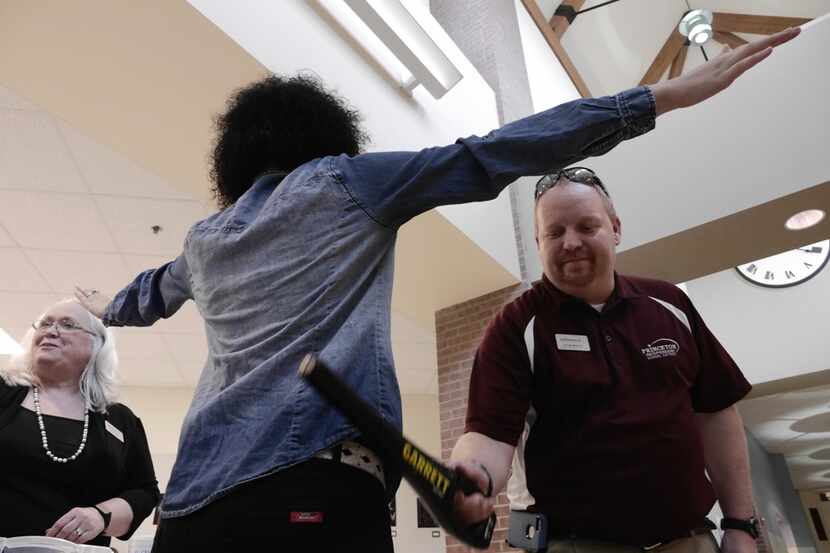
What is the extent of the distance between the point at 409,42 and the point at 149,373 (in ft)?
18.0

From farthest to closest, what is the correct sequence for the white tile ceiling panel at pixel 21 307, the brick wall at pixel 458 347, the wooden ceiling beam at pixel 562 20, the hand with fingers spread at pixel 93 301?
the wooden ceiling beam at pixel 562 20 → the white tile ceiling panel at pixel 21 307 → the brick wall at pixel 458 347 → the hand with fingers spread at pixel 93 301

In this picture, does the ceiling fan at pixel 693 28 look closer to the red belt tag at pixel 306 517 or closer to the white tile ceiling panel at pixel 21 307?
the white tile ceiling panel at pixel 21 307

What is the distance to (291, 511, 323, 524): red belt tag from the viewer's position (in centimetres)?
73

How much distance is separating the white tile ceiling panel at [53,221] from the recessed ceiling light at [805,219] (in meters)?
4.59

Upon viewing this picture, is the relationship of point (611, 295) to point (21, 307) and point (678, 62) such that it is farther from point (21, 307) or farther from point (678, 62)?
point (678, 62)

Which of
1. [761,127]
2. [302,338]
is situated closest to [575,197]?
[302,338]

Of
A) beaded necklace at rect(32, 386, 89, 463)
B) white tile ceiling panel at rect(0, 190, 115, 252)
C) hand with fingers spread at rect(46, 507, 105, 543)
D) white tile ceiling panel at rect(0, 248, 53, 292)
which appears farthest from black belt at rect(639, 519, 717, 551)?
white tile ceiling panel at rect(0, 248, 53, 292)

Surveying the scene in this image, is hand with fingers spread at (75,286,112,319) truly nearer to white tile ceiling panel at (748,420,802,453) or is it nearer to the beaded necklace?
the beaded necklace

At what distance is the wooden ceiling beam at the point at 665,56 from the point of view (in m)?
8.27

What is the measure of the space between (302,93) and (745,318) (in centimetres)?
688

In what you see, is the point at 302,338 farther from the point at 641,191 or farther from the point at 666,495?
the point at 641,191

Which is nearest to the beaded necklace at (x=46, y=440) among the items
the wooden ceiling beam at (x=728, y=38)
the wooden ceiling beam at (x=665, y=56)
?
the wooden ceiling beam at (x=665, y=56)

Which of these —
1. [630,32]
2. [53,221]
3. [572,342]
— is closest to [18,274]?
[53,221]

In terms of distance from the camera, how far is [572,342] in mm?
1406
